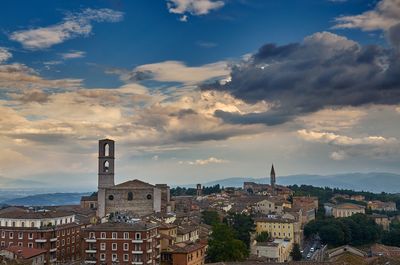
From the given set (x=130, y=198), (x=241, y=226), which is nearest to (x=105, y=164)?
(x=130, y=198)

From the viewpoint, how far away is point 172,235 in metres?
58.6

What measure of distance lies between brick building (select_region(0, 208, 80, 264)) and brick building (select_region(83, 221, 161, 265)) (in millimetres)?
5135

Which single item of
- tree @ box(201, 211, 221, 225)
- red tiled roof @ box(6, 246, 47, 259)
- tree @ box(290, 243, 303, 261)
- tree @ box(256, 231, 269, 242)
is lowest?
tree @ box(290, 243, 303, 261)

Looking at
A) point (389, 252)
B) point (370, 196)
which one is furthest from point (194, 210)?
point (370, 196)

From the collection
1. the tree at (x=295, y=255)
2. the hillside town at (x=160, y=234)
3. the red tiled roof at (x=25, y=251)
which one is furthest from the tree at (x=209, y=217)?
the red tiled roof at (x=25, y=251)

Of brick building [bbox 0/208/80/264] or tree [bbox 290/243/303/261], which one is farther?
tree [bbox 290/243/303/261]

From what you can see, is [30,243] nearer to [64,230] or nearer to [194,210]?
[64,230]

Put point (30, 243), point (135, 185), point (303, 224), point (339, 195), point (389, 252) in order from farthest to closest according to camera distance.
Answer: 1. point (339, 195)
2. point (303, 224)
3. point (135, 185)
4. point (389, 252)
5. point (30, 243)

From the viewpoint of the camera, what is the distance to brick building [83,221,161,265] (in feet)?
170

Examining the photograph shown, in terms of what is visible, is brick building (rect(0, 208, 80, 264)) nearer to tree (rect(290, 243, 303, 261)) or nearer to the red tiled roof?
the red tiled roof

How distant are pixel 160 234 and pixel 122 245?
15.4ft

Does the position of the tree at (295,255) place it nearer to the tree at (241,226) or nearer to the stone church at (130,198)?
the tree at (241,226)

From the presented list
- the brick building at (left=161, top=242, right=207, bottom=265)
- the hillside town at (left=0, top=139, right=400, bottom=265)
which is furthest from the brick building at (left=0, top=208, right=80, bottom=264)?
the brick building at (left=161, top=242, right=207, bottom=265)

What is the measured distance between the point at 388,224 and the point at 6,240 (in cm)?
8942
